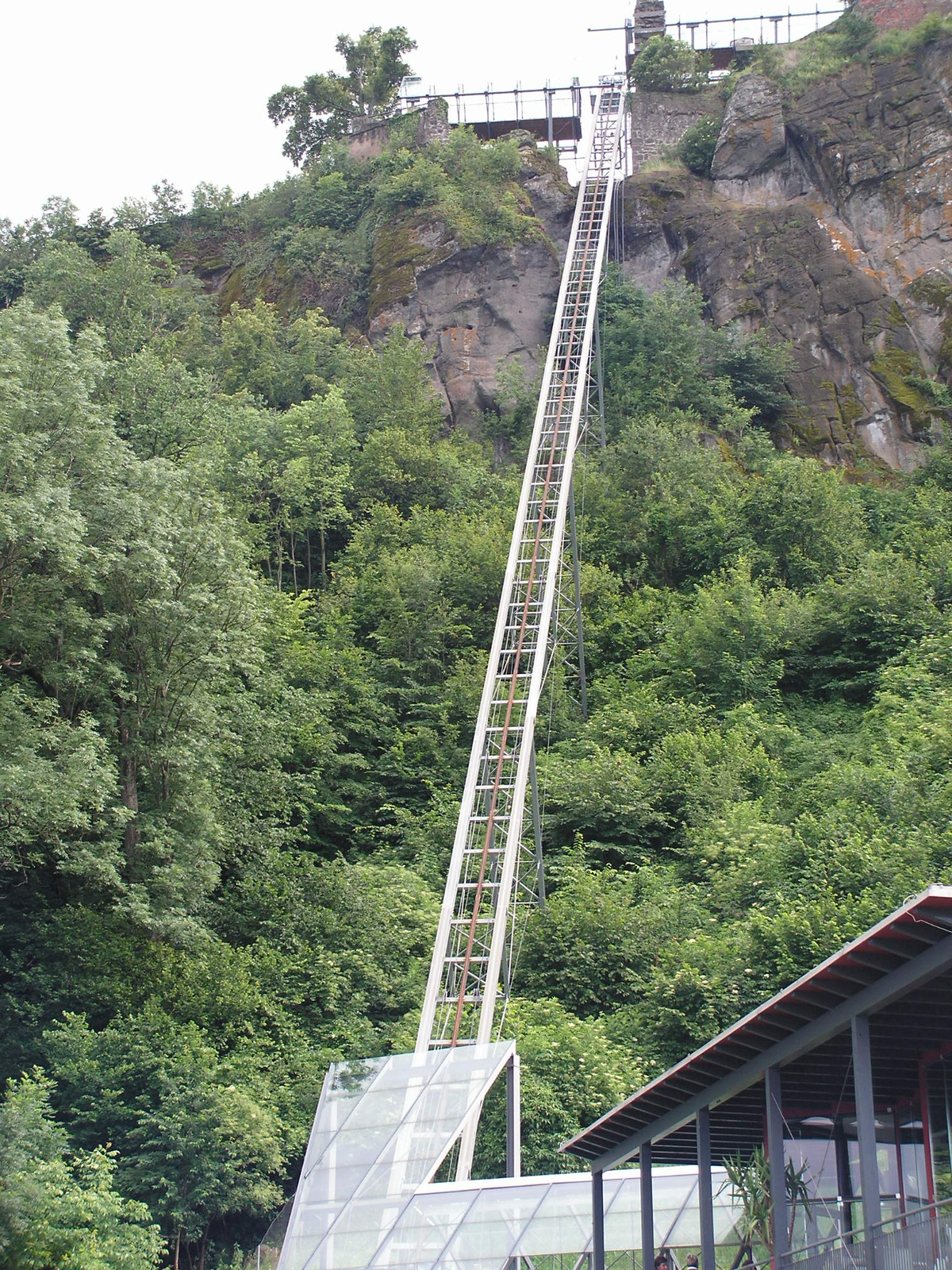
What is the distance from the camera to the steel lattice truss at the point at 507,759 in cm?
2123

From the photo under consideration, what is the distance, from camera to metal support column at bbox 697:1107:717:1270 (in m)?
12.4

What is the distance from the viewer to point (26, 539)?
70.9 ft

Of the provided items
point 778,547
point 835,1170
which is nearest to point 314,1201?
point 835,1170

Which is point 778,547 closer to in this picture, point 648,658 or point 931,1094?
point 648,658

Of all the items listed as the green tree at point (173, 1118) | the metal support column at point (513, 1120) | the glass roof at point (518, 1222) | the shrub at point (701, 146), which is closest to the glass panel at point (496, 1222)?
the glass roof at point (518, 1222)

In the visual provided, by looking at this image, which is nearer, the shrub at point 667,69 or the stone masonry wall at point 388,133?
the shrub at point 667,69

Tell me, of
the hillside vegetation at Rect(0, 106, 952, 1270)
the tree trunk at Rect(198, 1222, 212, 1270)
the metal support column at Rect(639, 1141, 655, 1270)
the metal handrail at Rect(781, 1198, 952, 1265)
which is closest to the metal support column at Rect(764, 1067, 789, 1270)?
the metal handrail at Rect(781, 1198, 952, 1265)

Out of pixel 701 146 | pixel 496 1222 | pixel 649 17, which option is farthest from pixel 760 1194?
pixel 649 17

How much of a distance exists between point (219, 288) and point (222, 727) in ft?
108

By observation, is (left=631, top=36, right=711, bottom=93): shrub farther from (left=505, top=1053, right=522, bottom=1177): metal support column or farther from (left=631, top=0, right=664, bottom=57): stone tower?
(left=505, top=1053, right=522, bottom=1177): metal support column

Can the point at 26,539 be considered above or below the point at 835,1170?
above

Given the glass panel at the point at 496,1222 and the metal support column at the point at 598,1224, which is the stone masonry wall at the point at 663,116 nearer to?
the glass panel at the point at 496,1222

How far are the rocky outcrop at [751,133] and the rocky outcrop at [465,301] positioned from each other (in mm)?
6335

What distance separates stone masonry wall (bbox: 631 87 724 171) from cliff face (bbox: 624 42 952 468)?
230 cm
